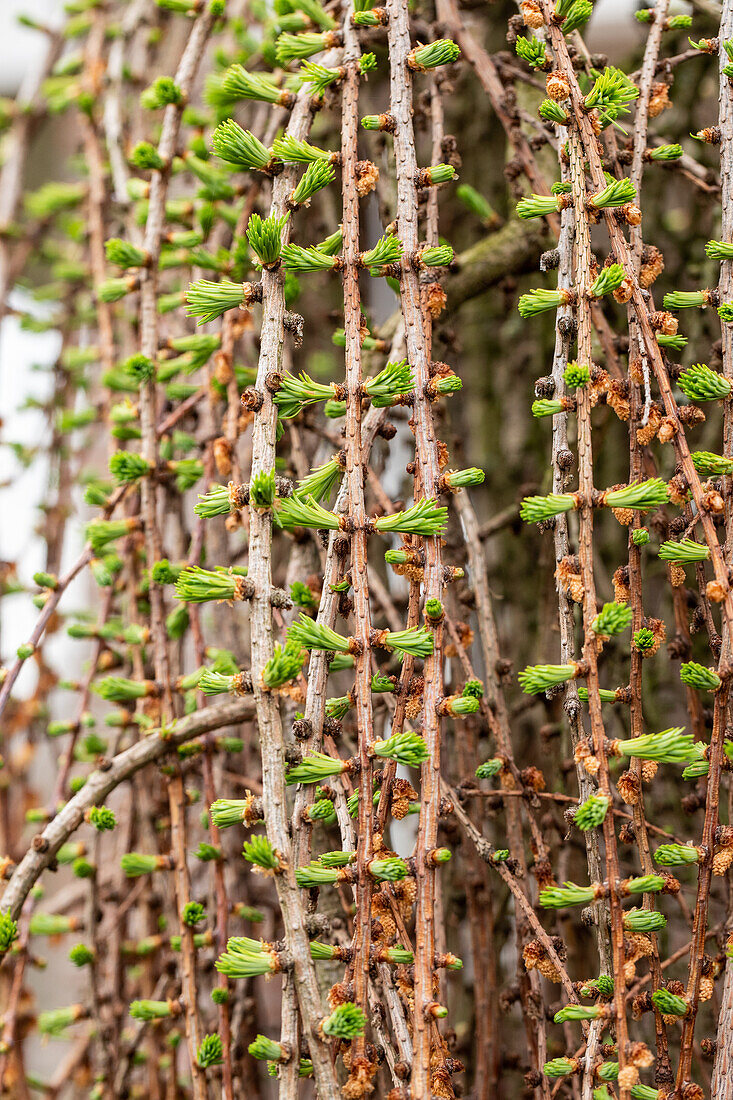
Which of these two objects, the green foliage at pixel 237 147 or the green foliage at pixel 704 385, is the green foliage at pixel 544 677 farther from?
the green foliage at pixel 237 147

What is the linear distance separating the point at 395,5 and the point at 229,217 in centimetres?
31

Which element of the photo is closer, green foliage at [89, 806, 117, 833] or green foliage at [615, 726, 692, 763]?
green foliage at [615, 726, 692, 763]

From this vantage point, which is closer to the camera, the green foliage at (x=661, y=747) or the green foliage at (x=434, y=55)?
the green foliage at (x=661, y=747)

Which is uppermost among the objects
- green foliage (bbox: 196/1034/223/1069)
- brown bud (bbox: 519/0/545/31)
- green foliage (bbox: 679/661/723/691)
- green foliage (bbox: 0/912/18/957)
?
brown bud (bbox: 519/0/545/31)

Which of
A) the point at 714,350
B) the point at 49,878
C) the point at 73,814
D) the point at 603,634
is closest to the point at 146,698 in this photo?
the point at 73,814

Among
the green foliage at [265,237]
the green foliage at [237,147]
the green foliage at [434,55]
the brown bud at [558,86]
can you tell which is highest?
the green foliage at [434,55]

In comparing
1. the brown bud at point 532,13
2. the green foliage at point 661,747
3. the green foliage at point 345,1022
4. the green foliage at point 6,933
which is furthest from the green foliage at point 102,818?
the brown bud at point 532,13

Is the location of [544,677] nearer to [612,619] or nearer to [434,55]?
[612,619]

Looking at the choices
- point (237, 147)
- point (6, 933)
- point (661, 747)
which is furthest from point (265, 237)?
point (6, 933)

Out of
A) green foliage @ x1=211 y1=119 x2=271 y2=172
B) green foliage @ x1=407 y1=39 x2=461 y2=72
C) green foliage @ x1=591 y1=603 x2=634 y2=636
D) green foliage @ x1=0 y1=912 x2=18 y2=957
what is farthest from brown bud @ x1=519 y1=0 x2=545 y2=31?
green foliage @ x1=0 y1=912 x2=18 y2=957

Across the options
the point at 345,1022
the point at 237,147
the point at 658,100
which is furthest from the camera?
the point at 658,100

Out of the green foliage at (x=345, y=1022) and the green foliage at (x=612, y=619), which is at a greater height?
the green foliage at (x=612, y=619)

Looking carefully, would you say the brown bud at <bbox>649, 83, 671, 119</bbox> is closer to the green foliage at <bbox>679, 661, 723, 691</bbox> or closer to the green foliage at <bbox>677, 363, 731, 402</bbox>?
the green foliage at <bbox>677, 363, 731, 402</bbox>

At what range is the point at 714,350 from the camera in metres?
0.73
